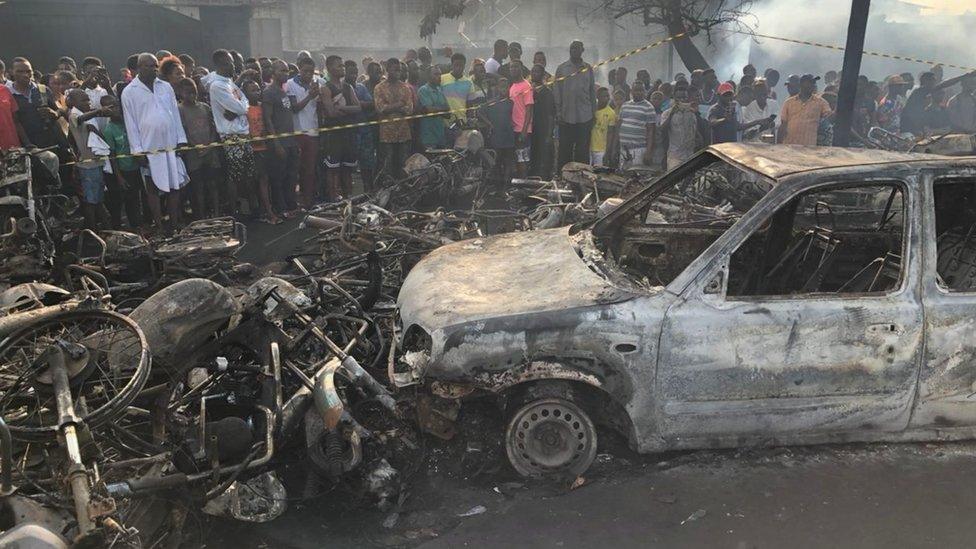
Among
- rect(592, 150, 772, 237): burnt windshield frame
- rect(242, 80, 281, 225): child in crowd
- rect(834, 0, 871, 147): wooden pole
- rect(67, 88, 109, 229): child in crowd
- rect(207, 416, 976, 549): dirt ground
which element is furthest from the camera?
rect(242, 80, 281, 225): child in crowd

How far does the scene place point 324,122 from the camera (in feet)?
35.0

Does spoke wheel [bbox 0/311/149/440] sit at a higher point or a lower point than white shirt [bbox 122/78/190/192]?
lower

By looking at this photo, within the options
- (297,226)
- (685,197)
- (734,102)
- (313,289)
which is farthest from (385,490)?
(734,102)

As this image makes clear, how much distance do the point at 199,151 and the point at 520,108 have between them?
5.20 m

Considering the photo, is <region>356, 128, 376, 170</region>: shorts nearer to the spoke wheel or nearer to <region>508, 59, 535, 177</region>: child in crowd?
<region>508, 59, 535, 177</region>: child in crowd

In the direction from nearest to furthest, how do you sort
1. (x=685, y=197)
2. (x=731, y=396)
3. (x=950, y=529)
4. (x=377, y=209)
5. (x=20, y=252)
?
(x=950, y=529) → (x=731, y=396) → (x=20, y=252) → (x=685, y=197) → (x=377, y=209)

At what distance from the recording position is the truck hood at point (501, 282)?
3709 mm

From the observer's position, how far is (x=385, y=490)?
12.1ft

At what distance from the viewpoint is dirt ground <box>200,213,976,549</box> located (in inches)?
135

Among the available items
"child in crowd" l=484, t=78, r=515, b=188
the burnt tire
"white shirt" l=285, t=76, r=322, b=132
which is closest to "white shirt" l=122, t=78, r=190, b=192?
"white shirt" l=285, t=76, r=322, b=132

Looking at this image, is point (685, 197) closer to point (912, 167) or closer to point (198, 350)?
point (912, 167)

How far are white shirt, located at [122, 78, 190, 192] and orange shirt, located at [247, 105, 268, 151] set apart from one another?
991 millimetres

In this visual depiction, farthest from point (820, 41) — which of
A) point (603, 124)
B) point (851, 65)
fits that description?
point (851, 65)

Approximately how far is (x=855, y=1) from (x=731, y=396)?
6634mm
